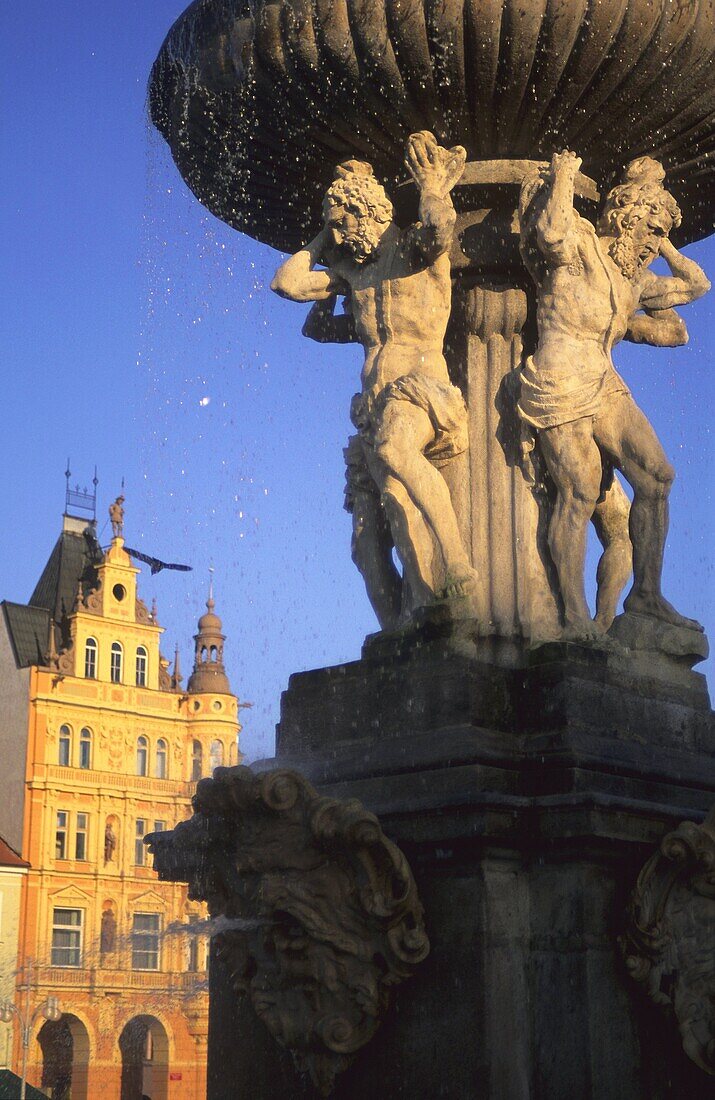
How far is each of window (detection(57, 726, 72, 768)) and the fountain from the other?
38.5 metres

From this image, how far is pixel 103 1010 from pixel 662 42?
3706cm

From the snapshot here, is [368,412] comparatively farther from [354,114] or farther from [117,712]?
[117,712]

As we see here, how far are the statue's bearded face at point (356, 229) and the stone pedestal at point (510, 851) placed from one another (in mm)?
1768

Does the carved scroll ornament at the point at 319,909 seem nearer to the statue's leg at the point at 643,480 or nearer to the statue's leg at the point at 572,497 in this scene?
the statue's leg at the point at 572,497

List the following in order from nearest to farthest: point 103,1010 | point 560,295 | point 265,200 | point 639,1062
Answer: point 639,1062
point 560,295
point 265,200
point 103,1010

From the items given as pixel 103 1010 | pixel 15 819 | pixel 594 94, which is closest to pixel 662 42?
pixel 594 94

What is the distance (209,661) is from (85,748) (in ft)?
16.6

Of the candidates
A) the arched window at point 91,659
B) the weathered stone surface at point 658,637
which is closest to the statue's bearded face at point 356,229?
the weathered stone surface at point 658,637

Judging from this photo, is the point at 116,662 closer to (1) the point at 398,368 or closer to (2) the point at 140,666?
(2) the point at 140,666

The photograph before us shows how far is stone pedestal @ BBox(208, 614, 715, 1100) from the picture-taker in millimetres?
5270

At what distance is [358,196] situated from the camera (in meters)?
6.65

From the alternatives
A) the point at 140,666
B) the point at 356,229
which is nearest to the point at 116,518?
the point at 140,666

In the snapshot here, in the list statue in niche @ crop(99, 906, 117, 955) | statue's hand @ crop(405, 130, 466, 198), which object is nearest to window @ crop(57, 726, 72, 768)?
statue in niche @ crop(99, 906, 117, 955)

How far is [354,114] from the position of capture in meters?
6.54
